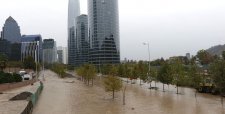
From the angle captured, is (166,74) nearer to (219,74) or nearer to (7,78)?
(219,74)

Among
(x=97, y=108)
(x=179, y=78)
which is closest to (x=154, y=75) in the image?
(x=179, y=78)

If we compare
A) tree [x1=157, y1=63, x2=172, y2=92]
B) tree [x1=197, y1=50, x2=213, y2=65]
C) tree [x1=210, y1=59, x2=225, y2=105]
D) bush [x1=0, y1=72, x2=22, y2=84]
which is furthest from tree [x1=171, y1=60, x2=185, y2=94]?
tree [x1=197, y1=50, x2=213, y2=65]

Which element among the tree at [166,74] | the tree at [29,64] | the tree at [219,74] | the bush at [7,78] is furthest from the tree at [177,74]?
the tree at [29,64]

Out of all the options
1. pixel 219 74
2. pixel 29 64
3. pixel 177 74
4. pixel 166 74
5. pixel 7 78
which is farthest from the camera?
pixel 29 64

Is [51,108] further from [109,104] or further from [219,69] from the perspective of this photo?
[219,69]

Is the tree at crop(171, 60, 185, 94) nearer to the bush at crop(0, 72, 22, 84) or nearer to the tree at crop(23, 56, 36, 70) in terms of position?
the bush at crop(0, 72, 22, 84)

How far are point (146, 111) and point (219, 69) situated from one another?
333 inches

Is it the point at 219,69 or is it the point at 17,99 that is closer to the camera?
the point at 219,69

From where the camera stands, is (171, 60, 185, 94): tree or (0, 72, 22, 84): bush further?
(0, 72, 22, 84): bush

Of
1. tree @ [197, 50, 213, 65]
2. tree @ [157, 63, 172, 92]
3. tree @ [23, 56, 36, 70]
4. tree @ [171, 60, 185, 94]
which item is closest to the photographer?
tree @ [171, 60, 185, 94]

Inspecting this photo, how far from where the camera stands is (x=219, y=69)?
35.7 m

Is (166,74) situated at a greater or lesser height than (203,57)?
lesser

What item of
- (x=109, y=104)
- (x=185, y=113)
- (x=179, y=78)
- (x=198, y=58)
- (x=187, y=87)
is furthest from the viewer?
(x=198, y=58)

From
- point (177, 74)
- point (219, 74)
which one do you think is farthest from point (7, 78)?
point (219, 74)
